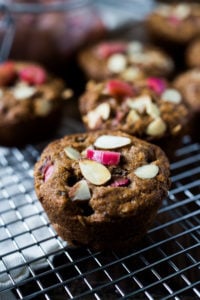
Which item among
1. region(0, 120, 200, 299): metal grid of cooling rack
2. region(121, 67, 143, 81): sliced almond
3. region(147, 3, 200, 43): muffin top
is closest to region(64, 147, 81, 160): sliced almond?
region(0, 120, 200, 299): metal grid of cooling rack

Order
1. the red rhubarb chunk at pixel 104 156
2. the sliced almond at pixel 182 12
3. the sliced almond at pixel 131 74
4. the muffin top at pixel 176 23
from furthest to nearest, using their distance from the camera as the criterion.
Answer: the sliced almond at pixel 182 12, the muffin top at pixel 176 23, the sliced almond at pixel 131 74, the red rhubarb chunk at pixel 104 156

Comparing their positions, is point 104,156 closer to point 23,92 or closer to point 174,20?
point 23,92

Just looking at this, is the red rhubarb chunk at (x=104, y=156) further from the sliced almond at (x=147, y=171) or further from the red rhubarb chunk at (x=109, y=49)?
the red rhubarb chunk at (x=109, y=49)

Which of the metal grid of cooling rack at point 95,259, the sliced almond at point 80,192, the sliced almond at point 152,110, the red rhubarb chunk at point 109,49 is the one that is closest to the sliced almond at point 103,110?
the sliced almond at point 152,110

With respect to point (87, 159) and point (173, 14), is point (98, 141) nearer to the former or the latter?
point (87, 159)

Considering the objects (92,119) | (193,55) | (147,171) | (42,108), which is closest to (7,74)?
(42,108)

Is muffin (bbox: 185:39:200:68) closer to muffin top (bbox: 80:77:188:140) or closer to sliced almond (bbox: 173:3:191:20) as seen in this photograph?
sliced almond (bbox: 173:3:191:20)
